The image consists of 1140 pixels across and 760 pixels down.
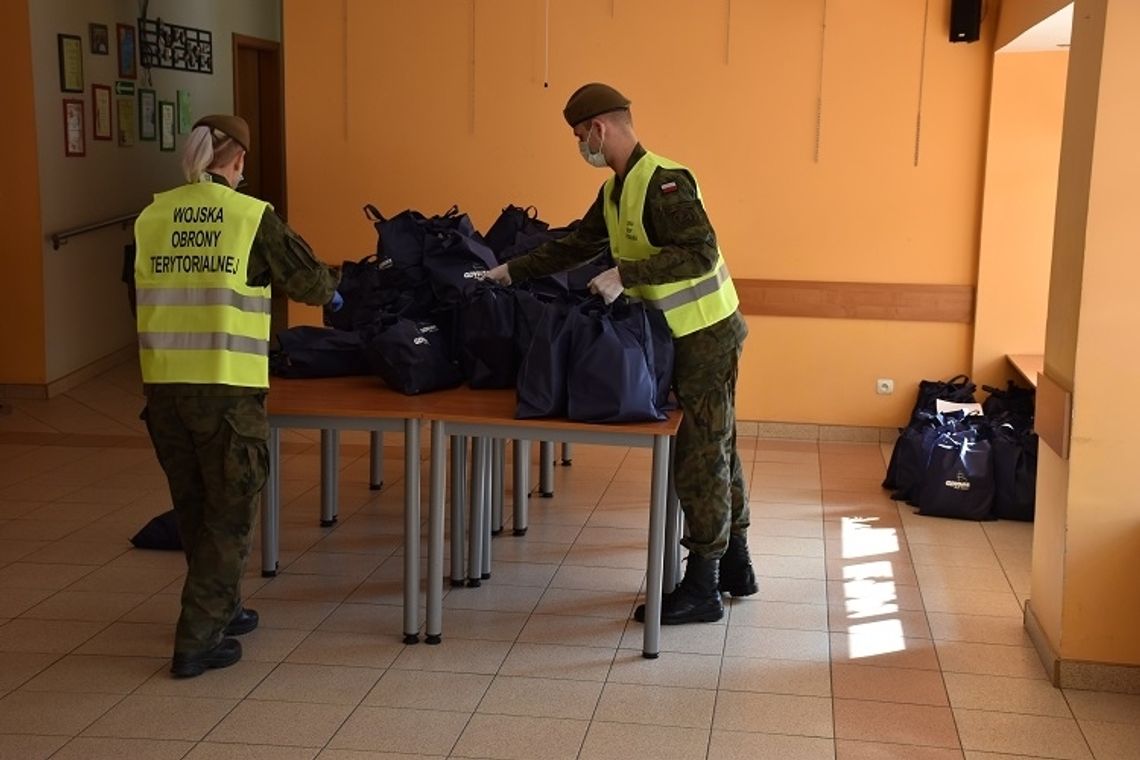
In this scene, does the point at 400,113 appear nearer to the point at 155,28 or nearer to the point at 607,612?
the point at 155,28

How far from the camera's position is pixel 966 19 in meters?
6.95

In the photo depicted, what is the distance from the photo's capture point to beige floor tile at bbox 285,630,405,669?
426cm

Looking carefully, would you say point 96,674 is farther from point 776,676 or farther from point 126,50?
point 126,50

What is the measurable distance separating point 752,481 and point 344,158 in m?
2.91

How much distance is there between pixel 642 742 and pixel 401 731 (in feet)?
2.10

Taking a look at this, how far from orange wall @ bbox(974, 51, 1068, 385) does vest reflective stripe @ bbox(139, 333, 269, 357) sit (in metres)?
4.41

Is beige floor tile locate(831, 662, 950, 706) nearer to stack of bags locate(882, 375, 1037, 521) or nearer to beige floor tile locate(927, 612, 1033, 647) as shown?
beige floor tile locate(927, 612, 1033, 647)

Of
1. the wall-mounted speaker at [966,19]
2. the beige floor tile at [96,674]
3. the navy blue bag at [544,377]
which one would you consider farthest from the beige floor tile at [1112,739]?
the wall-mounted speaker at [966,19]

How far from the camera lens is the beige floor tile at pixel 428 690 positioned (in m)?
3.94

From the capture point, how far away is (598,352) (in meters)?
4.16

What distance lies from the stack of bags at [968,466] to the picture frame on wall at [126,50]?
18.8 ft

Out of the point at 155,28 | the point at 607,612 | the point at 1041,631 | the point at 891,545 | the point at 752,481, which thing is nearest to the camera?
the point at 1041,631

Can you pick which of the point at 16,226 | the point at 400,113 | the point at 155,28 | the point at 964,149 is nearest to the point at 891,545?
the point at 964,149

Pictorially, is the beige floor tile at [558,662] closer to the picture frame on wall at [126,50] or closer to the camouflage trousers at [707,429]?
the camouflage trousers at [707,429]
